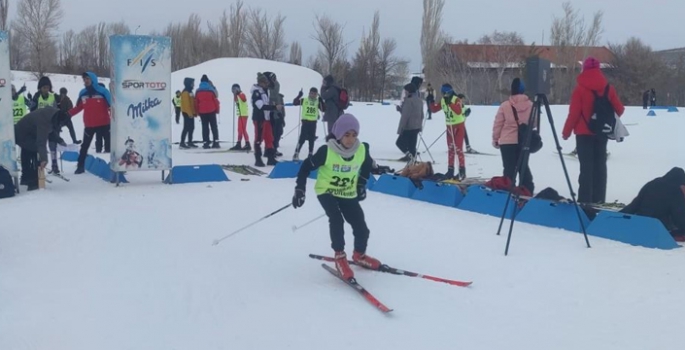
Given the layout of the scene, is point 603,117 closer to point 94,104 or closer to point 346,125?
point 346,125

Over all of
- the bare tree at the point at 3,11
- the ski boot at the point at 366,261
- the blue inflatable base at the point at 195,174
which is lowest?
the ski boot at the point at 366,261

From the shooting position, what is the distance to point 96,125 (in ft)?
38.8

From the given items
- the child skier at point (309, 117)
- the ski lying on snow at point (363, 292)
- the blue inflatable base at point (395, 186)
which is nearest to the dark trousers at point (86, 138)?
the child skier at point (309, 117)

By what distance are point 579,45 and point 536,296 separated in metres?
48.9

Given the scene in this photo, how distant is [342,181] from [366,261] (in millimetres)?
759

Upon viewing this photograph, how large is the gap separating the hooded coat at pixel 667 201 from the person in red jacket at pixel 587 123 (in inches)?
49.0

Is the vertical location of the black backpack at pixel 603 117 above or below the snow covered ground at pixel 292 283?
above

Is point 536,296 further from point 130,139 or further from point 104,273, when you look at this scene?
point 130,139

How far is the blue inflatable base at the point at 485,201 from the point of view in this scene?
8441mm

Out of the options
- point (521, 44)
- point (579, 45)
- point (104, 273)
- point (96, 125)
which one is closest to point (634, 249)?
point (104, 273)

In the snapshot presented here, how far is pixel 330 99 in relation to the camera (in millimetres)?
13867

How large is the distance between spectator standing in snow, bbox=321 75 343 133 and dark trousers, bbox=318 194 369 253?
26.2 feet

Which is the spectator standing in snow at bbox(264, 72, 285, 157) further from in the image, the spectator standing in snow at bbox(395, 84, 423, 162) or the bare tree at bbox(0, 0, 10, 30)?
the bare tree at bbox(0, 0, 10, 30)

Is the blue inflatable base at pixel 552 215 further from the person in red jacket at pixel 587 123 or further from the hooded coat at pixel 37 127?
the hooded coat at pixel 37 127
